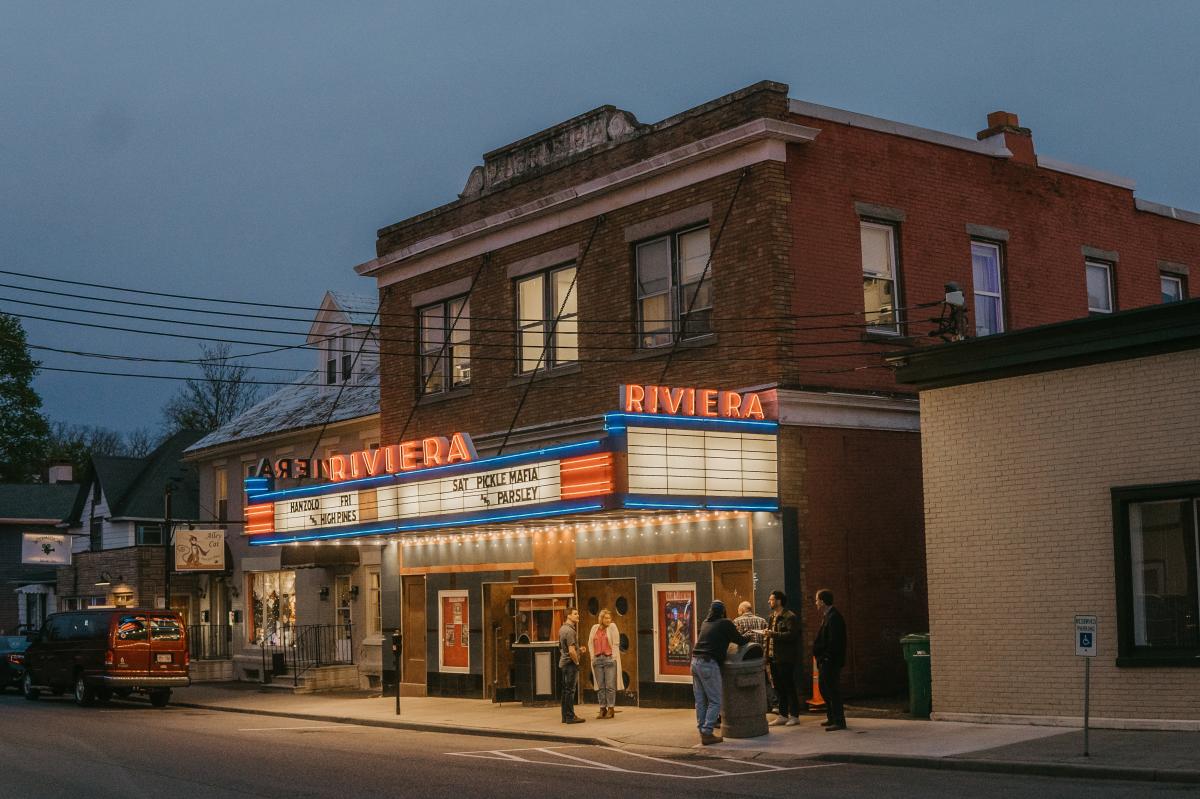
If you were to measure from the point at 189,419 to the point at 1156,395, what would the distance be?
210ft

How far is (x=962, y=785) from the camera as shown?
13570 mm

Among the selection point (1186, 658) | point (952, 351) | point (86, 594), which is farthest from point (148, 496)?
point (1186, 658)

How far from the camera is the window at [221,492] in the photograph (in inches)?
1679

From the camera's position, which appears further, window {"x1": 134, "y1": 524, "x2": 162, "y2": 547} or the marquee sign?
window {"x1": 134, "y1": 524, "x2": 162, "y2": 547}

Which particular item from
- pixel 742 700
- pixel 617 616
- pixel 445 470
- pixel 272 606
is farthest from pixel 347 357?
pixel 742 700

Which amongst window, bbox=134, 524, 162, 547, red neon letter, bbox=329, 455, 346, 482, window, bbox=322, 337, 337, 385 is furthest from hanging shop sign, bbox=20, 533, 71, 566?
red neon letter, bbox=329, 455, 346, 482

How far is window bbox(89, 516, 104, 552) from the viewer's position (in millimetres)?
50500

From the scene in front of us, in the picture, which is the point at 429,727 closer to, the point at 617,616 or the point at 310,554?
the point at 617,616

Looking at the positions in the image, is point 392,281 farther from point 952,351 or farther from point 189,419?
point 189,419

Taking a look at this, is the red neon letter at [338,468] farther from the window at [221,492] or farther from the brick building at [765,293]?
the window at [221,492]

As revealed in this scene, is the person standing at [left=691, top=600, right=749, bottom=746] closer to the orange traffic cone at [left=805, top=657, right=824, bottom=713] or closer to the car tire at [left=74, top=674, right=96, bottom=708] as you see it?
the orange traffic cone at [left=805, top=657, right=824, bottom=713]

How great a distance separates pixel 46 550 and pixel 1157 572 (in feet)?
134

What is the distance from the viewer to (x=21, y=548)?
5919 cm

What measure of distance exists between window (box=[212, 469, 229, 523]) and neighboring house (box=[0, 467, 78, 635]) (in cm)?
1587
